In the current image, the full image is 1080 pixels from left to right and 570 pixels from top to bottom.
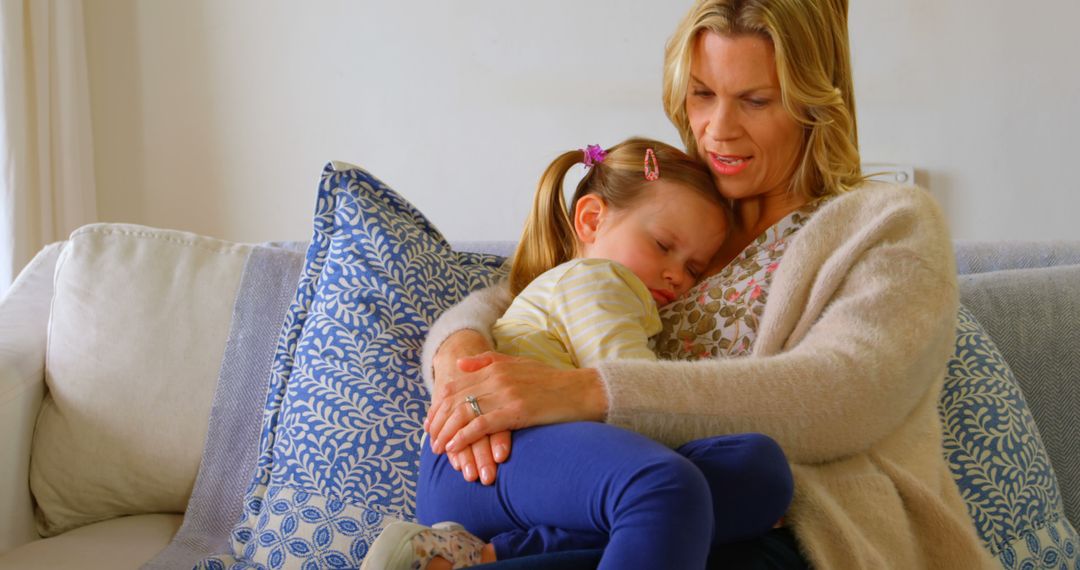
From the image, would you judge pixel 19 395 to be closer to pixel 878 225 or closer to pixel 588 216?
pixel 588 216

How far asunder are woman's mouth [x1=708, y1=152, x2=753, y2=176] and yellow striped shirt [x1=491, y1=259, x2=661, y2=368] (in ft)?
0.83

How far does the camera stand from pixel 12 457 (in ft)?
5.91

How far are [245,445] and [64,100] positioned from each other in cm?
149

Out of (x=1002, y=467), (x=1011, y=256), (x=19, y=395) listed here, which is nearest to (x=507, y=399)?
(x=1002, y=467)

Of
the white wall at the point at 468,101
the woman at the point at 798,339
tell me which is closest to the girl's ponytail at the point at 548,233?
the woman at the point at 798,339

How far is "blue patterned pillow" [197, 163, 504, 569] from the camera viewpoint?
1.58 meters

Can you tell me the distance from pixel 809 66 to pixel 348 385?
2.81 feet

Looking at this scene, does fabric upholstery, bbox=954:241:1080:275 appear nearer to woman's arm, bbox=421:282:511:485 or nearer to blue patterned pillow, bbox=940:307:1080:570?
blue patterned pillow, bbox=940:307:1080:570

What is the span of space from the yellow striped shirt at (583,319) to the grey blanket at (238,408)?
21.2 inches

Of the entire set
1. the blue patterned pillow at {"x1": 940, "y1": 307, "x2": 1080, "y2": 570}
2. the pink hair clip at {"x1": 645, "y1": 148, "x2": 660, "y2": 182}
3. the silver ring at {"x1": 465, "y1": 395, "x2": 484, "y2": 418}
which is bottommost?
the blue patterned pillow at {"x1": 940, "y1": 307, "x2": 1080, "y2": 570}

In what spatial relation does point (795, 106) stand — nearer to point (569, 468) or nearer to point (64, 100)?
point (569, 468)

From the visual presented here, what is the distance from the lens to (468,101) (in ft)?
9.29

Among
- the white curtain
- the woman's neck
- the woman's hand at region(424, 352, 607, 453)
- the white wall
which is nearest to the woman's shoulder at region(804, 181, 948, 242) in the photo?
the woman's neck

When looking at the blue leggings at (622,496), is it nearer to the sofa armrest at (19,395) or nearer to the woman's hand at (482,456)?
the woman's hand at (482,456)
